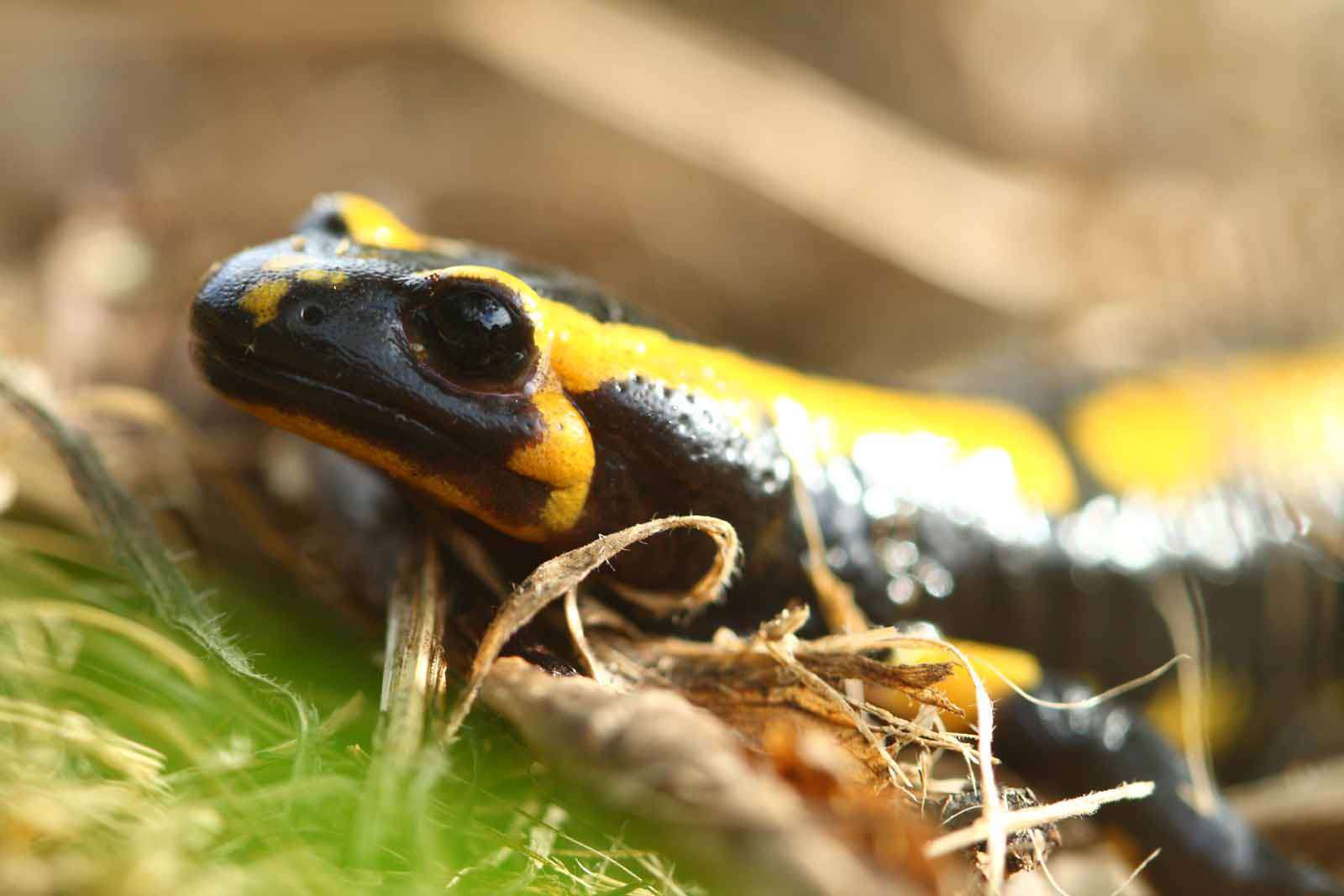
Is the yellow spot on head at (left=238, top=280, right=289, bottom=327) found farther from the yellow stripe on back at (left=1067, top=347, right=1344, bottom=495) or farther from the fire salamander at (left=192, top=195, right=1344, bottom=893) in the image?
the yellow stripe on back at (left=1067, top=347, right=1344, bottom=495)

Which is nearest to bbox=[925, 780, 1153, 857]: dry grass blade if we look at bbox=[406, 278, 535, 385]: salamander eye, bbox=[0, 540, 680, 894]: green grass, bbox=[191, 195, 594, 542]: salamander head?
bbox=[0, 540, 680, 894]: green grass

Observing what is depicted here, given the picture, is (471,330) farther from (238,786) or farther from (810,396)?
(810,396)

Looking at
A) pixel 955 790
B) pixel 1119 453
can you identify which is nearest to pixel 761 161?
pixel 1119 453

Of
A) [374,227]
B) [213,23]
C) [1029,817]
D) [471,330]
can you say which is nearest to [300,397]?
[471,330]

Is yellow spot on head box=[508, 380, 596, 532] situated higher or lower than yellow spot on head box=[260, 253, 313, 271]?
lower

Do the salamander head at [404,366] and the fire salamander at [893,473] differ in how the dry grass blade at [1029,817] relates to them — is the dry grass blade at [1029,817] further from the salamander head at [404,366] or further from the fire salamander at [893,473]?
the salamander head at [404,366]

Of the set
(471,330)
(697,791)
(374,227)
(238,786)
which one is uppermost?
(374,227)

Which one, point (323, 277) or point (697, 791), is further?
point (323, 277)
